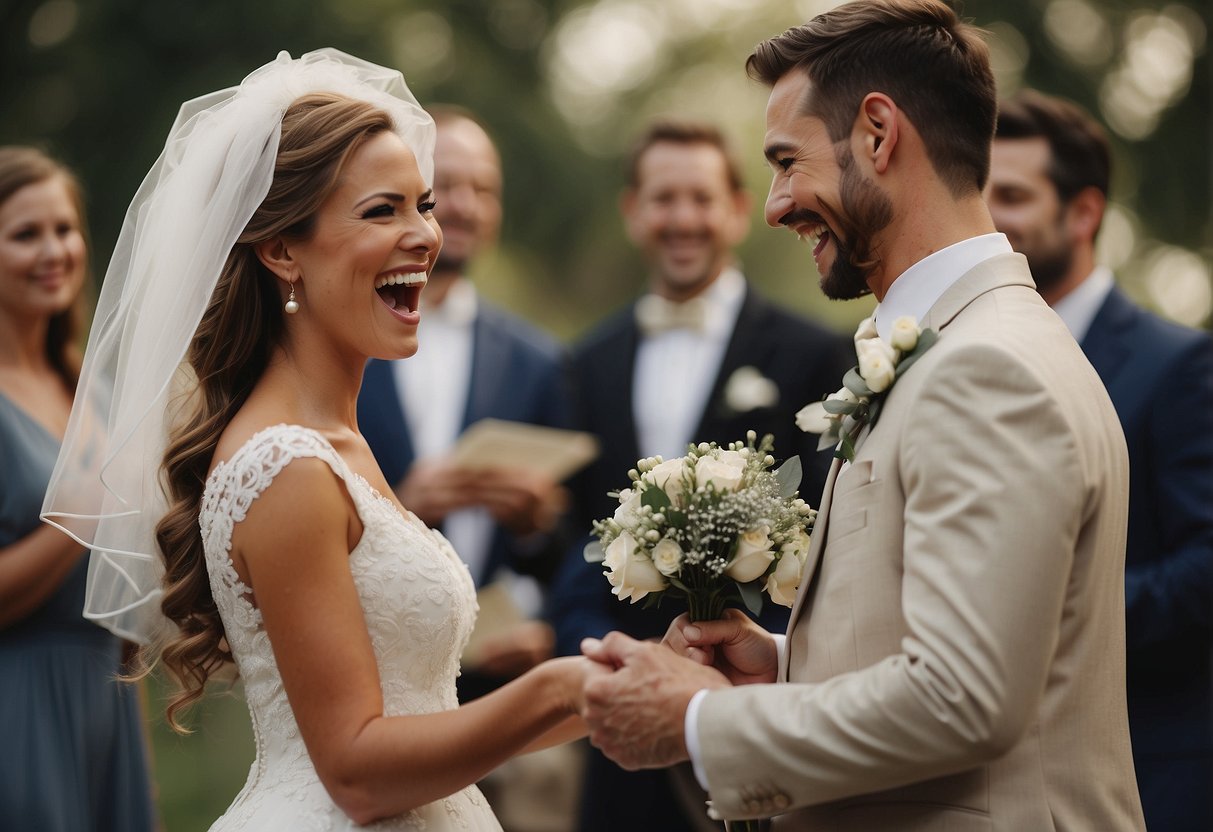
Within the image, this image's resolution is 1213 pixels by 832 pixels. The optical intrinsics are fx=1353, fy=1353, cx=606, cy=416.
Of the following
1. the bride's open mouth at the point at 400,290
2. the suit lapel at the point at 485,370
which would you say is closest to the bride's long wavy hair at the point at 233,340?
the bride's open mouth at the point at 400,290

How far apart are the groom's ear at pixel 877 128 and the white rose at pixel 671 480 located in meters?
0.82

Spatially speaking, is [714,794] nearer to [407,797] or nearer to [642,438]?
[407,797]

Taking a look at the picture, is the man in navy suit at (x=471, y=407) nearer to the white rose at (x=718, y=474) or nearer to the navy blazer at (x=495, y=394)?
the navy blazer at (x=495, y=394)

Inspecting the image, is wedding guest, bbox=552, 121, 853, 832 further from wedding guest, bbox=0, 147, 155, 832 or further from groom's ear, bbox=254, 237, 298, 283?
groom's ear, bbox=254, 237, 298, 283

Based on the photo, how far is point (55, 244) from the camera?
5.38 m

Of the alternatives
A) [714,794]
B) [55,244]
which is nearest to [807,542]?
Answer: [714,794]

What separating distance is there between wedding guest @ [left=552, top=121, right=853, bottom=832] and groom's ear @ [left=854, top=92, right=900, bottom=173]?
2629 millimetres

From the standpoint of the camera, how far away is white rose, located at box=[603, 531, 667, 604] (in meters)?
3.10

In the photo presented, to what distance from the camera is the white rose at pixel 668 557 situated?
305cm

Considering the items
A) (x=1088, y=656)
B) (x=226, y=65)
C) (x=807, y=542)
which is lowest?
(x=1088, y=656)

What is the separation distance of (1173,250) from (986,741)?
981 centimetres

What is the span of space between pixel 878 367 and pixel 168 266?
70.5 inches

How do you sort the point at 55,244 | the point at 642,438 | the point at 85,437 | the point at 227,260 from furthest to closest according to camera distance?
the point at 642,438
the point at 55,244
the point at 85,437
the point at 227,260

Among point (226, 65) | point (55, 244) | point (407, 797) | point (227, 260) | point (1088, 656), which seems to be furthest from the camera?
point (226, 65)
